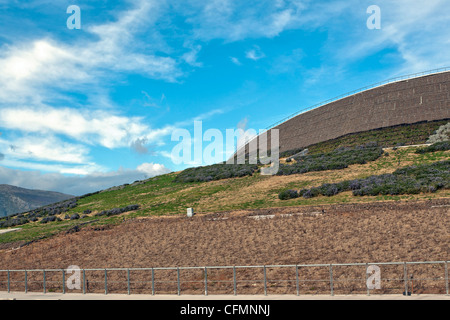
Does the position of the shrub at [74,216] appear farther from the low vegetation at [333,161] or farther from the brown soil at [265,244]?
the low vegetation at [333,161]

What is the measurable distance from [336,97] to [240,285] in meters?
76.9

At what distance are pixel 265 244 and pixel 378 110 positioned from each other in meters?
59.4

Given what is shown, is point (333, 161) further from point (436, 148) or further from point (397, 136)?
point (397, 136)

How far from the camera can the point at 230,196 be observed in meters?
44.2

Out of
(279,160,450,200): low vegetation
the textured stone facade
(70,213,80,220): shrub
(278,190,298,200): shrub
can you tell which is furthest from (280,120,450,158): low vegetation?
(70,213,80,220): shrub

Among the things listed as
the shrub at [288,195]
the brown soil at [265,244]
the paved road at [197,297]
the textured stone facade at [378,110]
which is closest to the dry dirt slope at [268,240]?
the brown soil at [265,244]

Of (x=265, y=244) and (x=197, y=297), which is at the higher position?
(x=265, y=244)

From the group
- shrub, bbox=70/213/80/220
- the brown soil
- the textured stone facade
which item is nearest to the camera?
the brown soil

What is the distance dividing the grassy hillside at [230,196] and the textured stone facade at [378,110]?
20356 mm

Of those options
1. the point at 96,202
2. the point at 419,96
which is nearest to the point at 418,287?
the point at 96,202

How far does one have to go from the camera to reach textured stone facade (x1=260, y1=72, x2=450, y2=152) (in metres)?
69.8

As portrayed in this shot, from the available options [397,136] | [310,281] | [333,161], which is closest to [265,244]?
[310,281]

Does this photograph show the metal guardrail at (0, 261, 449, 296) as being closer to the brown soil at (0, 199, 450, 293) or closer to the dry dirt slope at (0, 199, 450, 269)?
the brown soil at (0, 199, 450, 293)

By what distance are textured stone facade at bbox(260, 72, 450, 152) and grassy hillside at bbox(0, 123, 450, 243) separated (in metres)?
20.4
